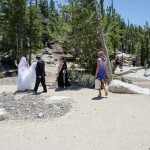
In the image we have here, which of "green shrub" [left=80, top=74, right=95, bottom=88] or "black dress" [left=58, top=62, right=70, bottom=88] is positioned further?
"green shrub" [left=80, top=74, right=95, bottom=88]

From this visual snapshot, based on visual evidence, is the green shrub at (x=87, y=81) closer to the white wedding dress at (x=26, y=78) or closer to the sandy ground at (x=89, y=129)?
the white wedding dress at (x=26, y=78)

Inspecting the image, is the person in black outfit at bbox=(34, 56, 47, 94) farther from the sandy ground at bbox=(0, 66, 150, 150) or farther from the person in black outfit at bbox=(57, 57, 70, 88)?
the sandy ground at bbox=(0, 66, 150, 150)

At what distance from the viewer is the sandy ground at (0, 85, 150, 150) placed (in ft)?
28.9

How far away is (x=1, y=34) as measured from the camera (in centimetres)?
3697

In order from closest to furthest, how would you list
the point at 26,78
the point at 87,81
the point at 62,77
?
1. the point at 26,78
2. the point at 62,77
3. the point at 87,81

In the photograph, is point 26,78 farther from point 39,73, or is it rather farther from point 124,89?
point 124,89

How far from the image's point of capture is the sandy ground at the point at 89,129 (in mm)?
8820

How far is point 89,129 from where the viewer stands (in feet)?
33.3

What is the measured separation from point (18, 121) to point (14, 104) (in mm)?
2134

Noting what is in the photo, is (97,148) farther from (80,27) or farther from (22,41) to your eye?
(22,41)

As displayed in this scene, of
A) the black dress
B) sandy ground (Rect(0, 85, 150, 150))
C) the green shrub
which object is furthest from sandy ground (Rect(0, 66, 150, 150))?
the green shrub

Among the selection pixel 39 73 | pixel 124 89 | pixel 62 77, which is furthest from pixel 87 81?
pixel 39 73

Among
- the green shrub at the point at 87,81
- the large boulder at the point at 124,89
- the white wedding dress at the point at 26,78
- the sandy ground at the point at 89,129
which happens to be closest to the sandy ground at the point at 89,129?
the sandy ground at the point at 89,129

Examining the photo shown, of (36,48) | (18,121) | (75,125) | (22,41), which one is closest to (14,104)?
(18,121)
